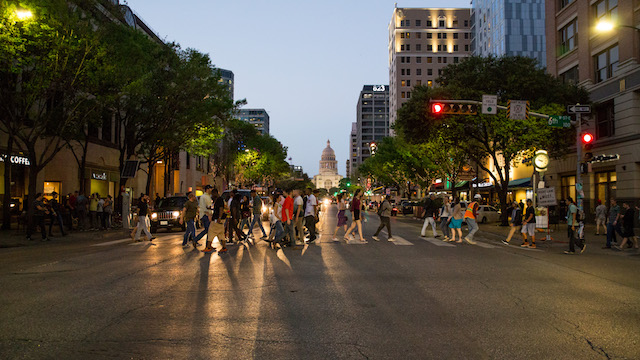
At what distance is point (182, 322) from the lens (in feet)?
19.3

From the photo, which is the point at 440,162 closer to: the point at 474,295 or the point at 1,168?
the point at 1,168

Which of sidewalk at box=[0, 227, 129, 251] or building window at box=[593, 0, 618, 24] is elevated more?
building window at box=[593, 0, 618, 24]

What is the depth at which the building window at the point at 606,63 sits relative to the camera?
28.1 meters

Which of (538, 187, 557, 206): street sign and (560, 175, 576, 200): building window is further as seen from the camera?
(560, 175, 576, 200): building window

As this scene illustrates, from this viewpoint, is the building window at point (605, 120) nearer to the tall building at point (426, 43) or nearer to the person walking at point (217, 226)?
the person walking at point (217, 226)

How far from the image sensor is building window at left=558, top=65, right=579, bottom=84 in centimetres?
3234

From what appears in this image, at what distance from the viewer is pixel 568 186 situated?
110 feet

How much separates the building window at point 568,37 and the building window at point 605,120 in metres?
5.18

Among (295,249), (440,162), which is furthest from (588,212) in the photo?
(295,249)

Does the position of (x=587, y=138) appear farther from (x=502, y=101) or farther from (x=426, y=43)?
(x=426, y=43)

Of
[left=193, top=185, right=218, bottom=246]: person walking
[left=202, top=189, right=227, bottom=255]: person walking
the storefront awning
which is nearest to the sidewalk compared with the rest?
[left=193, top=185, right=218, bottom=246]: person walking

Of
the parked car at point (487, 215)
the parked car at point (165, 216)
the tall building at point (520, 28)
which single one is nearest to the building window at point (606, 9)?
the parked car at point (487, 215)

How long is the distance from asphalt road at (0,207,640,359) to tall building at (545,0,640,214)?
54.0 feet

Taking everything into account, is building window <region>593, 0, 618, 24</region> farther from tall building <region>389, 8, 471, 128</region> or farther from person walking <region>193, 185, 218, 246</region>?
tall building <region>389, 8, 471, 128</region>
